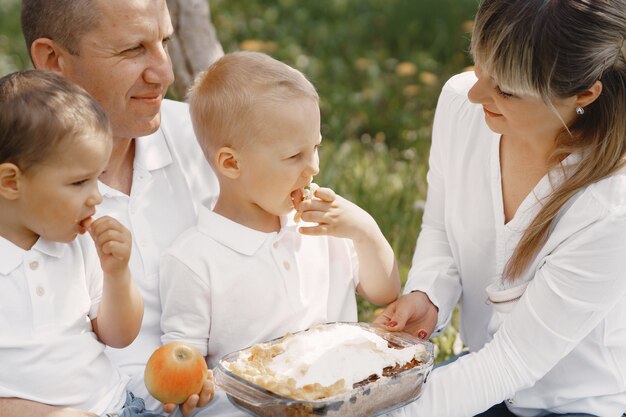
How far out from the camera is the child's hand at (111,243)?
232cm

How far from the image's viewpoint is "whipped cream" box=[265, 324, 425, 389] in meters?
2.35

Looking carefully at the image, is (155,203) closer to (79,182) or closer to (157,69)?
(157,69)

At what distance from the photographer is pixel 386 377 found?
238 cm

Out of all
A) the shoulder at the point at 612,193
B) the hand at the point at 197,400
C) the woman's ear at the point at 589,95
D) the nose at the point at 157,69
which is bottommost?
the hand at the point at 197,400

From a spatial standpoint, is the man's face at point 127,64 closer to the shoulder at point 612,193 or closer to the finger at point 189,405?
the finger at point 189,405

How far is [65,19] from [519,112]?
1275 mm

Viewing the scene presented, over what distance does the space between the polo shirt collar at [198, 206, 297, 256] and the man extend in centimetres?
25

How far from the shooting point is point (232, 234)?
2.64 metres

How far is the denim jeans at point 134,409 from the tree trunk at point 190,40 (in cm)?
174

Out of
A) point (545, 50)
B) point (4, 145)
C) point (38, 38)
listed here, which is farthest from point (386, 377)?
point (38, 38)

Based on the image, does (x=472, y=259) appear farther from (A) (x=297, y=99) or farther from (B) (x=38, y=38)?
(B) (x=38, y=38)

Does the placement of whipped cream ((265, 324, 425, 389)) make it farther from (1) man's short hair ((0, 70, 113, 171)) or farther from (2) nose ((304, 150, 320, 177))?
(1) man's short hair ((0, 70, 113, 171))

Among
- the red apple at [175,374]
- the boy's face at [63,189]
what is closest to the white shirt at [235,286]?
the red apple at [175,374]

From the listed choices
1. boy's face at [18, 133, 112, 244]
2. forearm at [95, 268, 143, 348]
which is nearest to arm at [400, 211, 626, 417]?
forearm at [95, 268, 143, 348]
